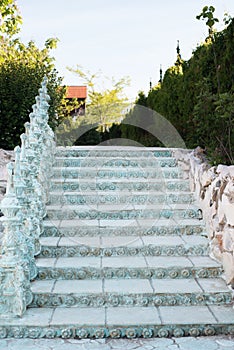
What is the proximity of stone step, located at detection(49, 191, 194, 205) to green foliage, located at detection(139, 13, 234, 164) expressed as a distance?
0.58 meters

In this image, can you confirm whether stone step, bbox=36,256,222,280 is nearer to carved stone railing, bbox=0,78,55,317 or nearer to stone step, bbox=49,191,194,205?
carved stone railing, bbox=0,78,55,317

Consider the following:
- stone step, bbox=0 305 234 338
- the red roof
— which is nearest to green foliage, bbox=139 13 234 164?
stone step, bbox=0 305 234 338

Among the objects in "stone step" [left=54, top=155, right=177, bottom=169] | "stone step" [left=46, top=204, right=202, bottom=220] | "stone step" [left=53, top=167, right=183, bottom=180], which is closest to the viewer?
"stone step" [left=46, top=204, right=202, bottom=220]

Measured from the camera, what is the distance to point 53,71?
8930 mm

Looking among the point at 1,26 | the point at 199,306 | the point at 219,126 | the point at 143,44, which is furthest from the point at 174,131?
the point at 143,44

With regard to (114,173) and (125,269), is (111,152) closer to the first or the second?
(114,173)

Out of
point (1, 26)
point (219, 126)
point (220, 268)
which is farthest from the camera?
point (1, 26)

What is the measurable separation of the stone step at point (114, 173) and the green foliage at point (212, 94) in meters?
0.56

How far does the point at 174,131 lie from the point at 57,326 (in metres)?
5.98

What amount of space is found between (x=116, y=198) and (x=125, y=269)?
1.65 metres

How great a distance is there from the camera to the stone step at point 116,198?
571 cm

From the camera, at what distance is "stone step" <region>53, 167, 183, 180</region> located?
6.35 metres

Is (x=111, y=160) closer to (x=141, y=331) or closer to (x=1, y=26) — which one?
(x=141, y=331)

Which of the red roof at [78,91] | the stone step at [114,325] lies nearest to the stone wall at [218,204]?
the stone step at [114,325]
